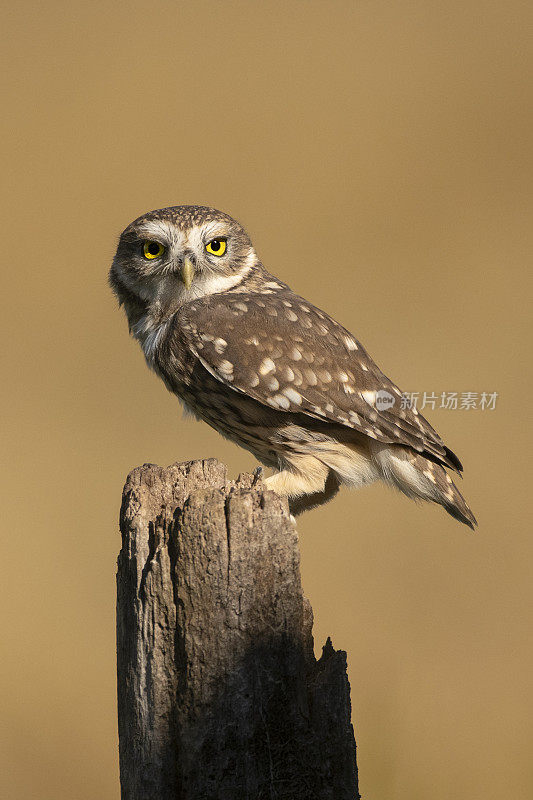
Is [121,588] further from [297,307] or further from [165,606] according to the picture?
[297,307]

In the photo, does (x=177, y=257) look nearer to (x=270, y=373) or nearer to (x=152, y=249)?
(x=152, y=249)

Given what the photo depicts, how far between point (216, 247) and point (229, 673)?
2.19 metres

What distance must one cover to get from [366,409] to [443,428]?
397 cm

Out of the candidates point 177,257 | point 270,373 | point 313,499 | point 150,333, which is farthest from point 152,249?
point 313,499

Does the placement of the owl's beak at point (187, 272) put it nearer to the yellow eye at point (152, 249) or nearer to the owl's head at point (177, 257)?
the owl's head at point (177, 257)

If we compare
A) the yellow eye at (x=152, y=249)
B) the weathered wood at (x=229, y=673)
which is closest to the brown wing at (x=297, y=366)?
the yellow eye at (x=152, y=249)

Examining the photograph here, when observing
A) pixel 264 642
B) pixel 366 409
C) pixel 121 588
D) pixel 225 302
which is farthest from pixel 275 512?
pixel 225 302

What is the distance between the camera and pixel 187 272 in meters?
3.62

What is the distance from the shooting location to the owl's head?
12.2 ft

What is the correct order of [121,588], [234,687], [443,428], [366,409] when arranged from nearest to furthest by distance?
[234,687] → [121,588] → [366,409] → [443,428]

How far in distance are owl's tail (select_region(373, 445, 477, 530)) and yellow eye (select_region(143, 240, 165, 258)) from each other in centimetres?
125

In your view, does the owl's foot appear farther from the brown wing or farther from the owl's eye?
the owl's eye

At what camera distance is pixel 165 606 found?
2170mm

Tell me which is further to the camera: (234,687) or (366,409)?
(366,409)
